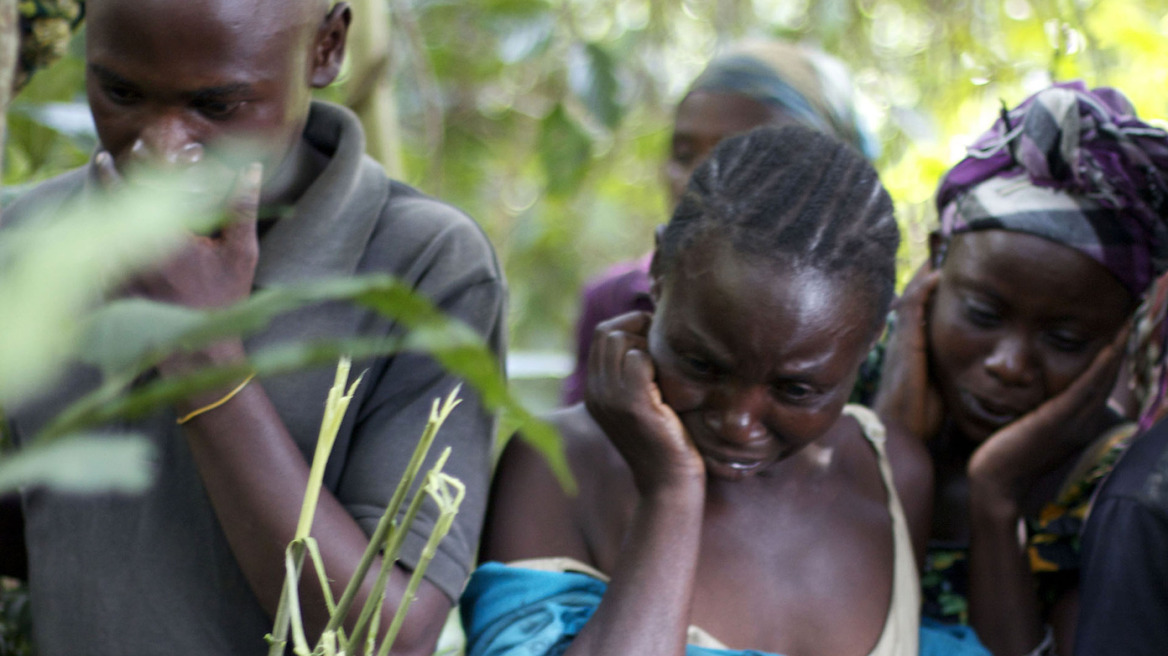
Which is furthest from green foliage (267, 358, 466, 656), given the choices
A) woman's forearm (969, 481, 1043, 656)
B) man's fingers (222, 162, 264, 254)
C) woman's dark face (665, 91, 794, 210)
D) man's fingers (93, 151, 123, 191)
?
woman's dark face (665, 91, 794, 210)

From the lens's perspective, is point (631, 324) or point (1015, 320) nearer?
point (631, 324)

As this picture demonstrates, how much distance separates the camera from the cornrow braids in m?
1.26

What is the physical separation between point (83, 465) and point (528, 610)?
2.95 feet

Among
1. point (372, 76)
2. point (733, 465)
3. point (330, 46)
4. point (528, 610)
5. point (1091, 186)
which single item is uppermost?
point (330, 46)

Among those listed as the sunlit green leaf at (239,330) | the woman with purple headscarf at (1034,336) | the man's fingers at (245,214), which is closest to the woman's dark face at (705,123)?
the woman with purple headscarf at (1034,336)

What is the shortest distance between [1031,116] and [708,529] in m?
0.81

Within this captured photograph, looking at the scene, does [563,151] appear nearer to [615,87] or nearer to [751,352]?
[615,87]

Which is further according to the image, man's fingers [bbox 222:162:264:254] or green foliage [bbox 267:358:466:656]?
man's fingers [bbox 222:162:264:254]

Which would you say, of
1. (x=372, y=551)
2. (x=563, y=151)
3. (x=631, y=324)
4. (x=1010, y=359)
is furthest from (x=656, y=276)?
(x=563, y=151)

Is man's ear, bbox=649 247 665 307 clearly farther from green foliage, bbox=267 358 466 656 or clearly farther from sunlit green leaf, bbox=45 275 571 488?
sunlit green leaf, bbox=45 275 571 488

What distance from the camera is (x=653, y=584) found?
45.7 inches

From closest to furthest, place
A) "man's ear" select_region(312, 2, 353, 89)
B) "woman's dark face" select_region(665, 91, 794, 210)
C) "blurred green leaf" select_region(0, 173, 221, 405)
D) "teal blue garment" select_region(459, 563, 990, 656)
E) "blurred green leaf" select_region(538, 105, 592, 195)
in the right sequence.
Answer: "blurred green leaf" select_region(0, 173, 221, 405) → "teal blue garment" select_region(459, 563, 990, 656) → "man's ear" select_region(312, 2, 353, 89) → "woman's dark face" select_region(665, 91, 794, 210) → "blurred green leaf" select_region(538, 105, 592, 195)

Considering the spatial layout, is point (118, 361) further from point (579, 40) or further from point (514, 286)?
point (514, 286)

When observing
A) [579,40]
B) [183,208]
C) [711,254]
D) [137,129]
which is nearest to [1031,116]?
[711,254]
